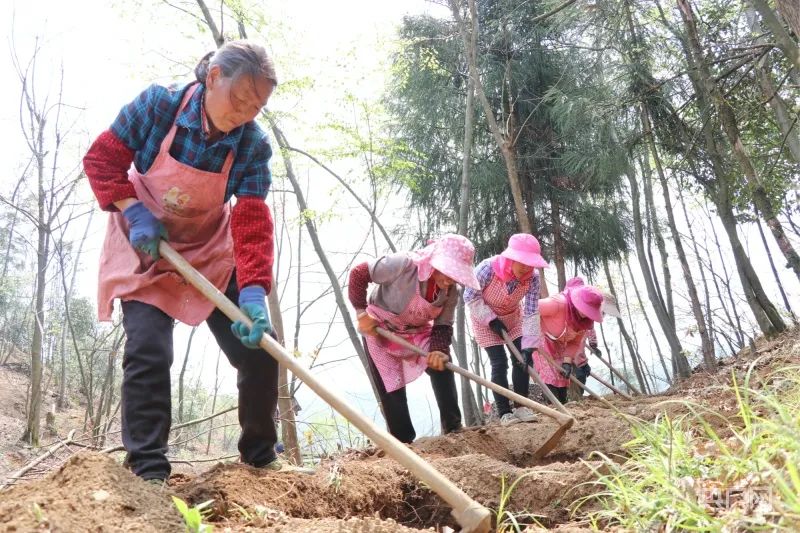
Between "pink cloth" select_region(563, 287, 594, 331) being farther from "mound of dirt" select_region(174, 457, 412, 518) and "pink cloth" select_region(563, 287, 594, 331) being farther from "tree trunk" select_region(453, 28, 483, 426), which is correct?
"mound of dirt" select_region(174, 457, 412, 518)

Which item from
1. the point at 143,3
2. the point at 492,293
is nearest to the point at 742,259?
the point at 492,293

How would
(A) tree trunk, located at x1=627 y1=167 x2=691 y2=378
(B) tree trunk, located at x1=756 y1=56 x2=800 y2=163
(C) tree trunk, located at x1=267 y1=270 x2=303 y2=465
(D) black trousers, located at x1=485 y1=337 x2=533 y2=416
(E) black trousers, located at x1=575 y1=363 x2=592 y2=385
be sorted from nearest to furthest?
(D) black trousers, located at x1=485 y1=337 x2=533 y2=416 < (C) tree trunk, located at x1=267 y1=270 x2=303 y2=465 < (B) tree trunk, located at x1=756 y1=56 x2=800 y2=163 < (E) black trousers, located at x1=575 y1=363 x2=592 y2=385 < (A) tree trunk, located at x1=627 y1=167 x2=691 y2=378

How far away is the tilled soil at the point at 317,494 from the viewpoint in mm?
1396

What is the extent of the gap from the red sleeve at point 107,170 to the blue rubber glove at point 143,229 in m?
0.07

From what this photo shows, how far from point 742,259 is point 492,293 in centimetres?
325

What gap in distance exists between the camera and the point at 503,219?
1048 centimetres

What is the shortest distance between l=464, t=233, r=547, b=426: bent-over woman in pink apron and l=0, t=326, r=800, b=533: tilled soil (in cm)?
127

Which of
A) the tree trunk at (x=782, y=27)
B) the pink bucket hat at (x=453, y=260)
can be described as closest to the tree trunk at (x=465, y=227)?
the pink bucket hat at (x=453, y=260)

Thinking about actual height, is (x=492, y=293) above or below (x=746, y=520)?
above

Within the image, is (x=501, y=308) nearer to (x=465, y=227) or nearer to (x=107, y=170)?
(x=465, y=227)

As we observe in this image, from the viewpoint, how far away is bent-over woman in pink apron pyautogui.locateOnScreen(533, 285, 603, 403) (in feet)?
18.0

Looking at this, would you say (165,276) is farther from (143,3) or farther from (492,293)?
(143,3)

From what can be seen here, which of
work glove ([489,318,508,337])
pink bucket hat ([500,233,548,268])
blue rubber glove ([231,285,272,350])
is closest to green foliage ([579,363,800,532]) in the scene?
blue rubber glove ([231,285,272,350])

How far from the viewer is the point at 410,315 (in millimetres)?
4008
